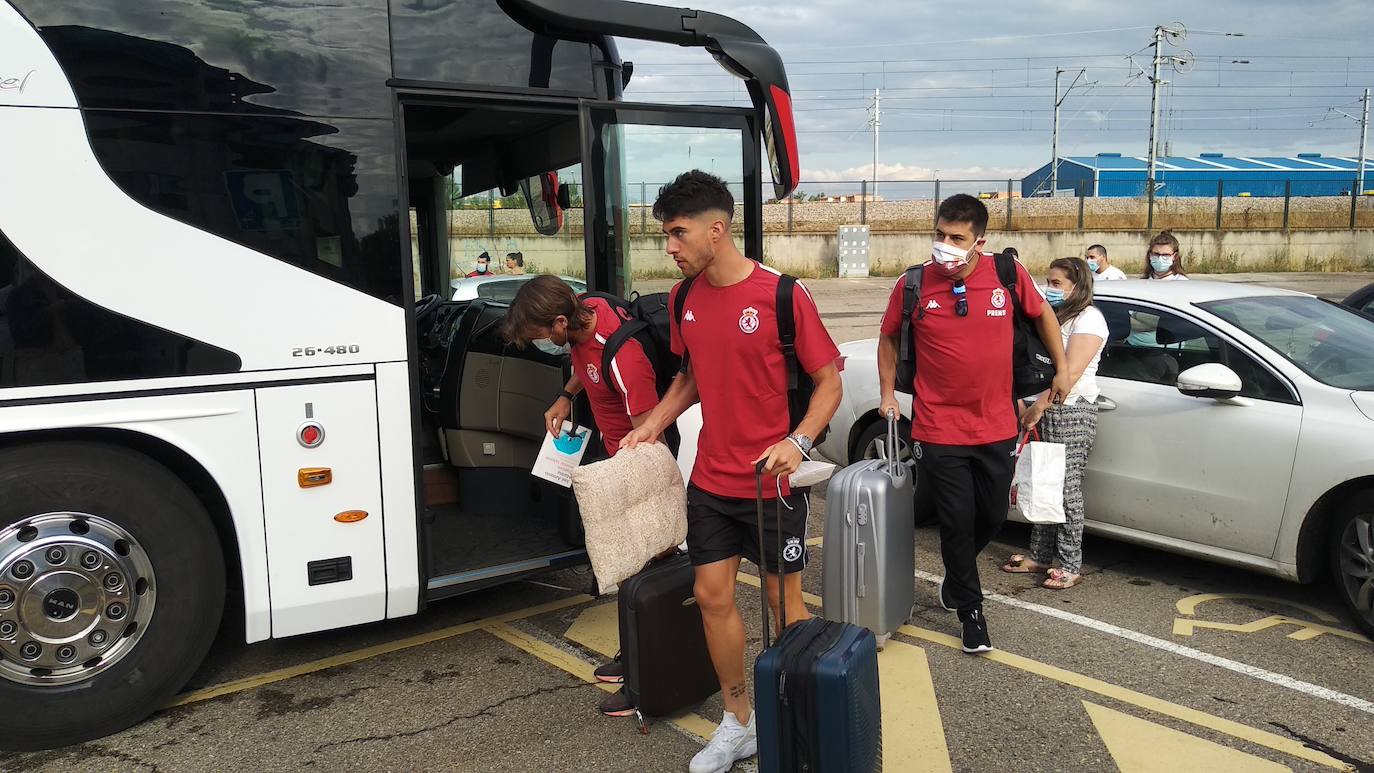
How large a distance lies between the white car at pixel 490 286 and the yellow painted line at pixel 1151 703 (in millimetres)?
2733

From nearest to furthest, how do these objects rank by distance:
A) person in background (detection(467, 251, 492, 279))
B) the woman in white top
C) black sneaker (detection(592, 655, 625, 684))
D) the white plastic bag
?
black sneaker (detection(592, 655, 625, 684))
the white plastic bag
the woman in white top
person in background (detection(467, 251, 492, 279))

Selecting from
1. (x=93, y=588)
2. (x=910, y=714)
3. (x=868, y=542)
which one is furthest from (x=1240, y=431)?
(x=93, y=588)

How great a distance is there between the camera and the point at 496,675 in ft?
13.9

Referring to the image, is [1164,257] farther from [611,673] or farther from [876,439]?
[611,673]

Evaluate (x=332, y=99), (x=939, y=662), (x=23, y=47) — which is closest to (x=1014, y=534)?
(x=939, y=662)

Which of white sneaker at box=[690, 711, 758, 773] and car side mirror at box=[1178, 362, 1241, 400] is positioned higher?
car side mirror at box=[1178, 362, 1241, 400]

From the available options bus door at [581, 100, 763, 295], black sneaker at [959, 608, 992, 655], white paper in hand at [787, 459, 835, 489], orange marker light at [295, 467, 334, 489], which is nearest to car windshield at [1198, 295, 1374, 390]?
black sneaker at [959, 608, 992, 655]

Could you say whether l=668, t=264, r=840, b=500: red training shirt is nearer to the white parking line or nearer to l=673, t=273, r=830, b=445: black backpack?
l=673, t=273, r=830, b=445: black backpack

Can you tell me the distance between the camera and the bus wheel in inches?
137

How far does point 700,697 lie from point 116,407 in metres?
2.32

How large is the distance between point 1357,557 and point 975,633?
167 centimetres

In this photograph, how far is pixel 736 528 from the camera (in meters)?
3.36

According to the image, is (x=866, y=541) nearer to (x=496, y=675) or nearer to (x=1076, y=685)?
(x=1076, y=685)

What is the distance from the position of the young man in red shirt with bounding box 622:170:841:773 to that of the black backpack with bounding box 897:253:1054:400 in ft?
3.98
